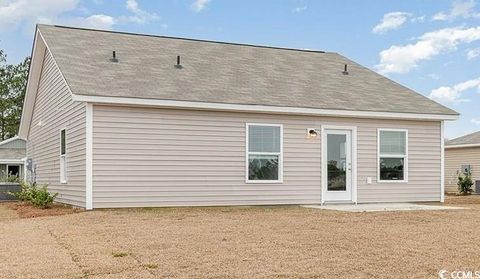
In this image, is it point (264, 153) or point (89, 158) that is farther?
point (264, 153)

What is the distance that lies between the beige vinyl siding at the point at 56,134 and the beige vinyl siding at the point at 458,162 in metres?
18.2

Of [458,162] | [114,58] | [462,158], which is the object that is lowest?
[458,162]

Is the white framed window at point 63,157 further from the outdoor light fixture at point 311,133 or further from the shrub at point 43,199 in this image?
the outdoor light fixture at point 311,133

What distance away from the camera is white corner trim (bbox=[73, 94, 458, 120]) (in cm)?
1127

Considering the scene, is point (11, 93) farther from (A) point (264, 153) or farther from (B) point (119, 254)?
(B) point (119, 254)

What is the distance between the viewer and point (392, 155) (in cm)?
1411

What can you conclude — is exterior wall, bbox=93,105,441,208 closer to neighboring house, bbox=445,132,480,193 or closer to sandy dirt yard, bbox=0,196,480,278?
sandy dirt yard, bbox=0,196,480,278

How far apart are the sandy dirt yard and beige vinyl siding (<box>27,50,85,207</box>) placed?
2.10 m

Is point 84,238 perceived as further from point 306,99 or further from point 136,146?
point 306,99

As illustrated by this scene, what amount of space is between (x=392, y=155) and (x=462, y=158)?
13710mm

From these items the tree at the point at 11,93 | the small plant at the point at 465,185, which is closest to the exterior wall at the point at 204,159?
the small plant at the point at 465,185

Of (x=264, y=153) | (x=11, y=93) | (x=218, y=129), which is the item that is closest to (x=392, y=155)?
(x=264, y=153)

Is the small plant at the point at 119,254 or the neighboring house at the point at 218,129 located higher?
the neighboring house at the point at 218,129

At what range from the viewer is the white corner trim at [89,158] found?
1136 centimetres
